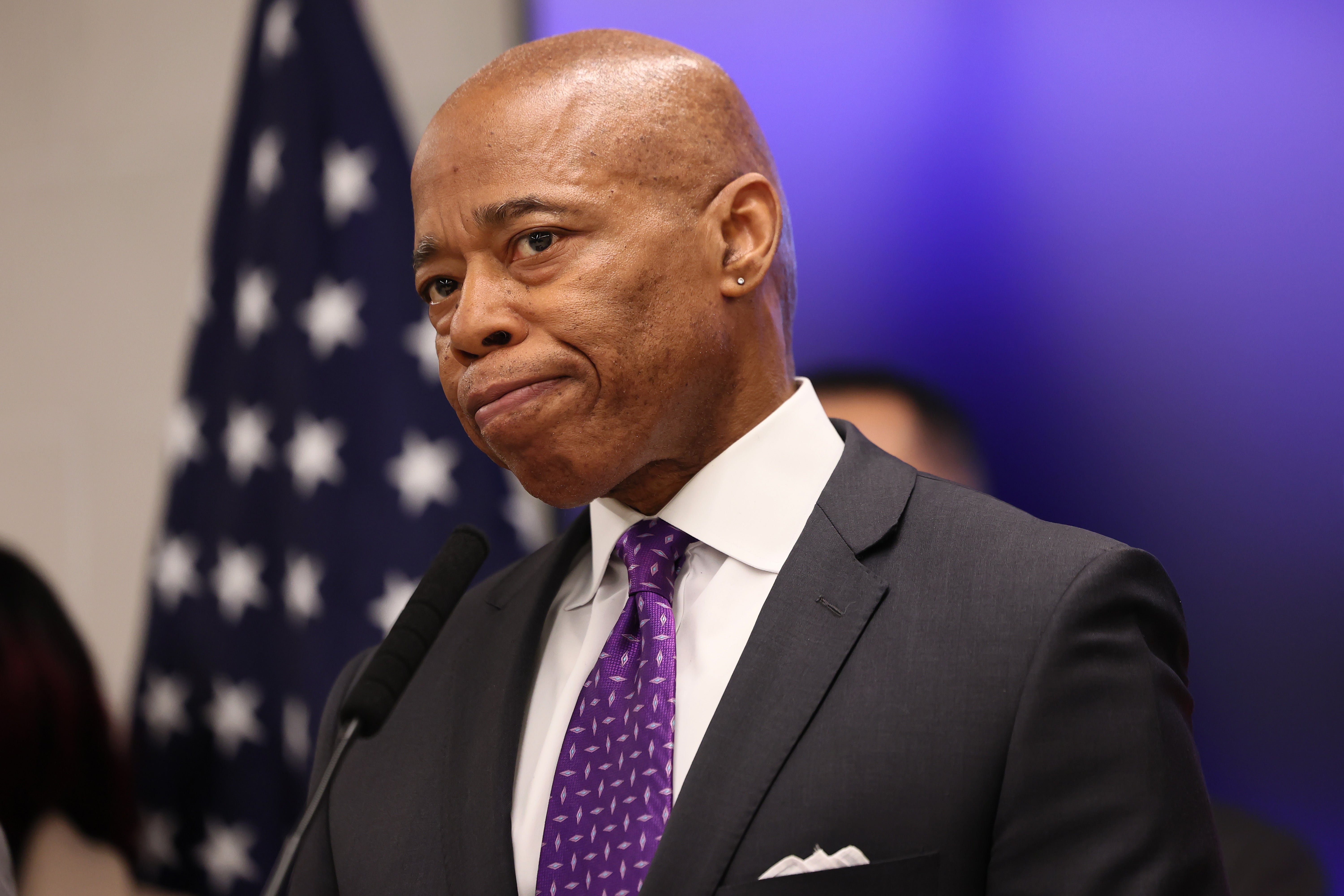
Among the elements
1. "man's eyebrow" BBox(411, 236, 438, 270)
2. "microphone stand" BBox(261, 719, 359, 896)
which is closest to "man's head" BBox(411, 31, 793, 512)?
"man's eyebrow" BBox(411, 236, 438, 270)

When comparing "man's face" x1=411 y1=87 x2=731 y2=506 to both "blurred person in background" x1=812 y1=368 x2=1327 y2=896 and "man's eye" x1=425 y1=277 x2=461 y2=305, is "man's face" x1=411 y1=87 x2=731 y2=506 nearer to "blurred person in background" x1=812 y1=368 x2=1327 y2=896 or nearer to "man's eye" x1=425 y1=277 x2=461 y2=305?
"man's eye" x1=425 y1=277 x2=461 y2=305

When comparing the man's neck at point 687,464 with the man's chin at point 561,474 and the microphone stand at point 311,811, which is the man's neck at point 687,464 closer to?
the man's chin at point 561,474

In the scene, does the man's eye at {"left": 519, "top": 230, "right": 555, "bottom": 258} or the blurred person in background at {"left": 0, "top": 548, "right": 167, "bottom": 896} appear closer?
the man's eye at {"left": 519, "top": 230, "right": 555, "bottom": 258}

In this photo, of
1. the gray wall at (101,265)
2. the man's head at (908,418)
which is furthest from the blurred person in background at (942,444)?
the gray wall at (101,265)

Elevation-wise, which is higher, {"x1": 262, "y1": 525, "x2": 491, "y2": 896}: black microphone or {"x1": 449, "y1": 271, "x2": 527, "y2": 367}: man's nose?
{"x1": 449, "y1": 271, "x2": 527, "y2": 367}: man's nose

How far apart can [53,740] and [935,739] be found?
246cm

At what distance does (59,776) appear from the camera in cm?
277

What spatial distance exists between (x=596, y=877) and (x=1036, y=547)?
55cm

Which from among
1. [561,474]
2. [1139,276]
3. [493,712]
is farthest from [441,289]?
[1139,276]

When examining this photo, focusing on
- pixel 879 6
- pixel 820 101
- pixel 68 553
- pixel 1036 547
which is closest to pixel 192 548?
pixel 68 553

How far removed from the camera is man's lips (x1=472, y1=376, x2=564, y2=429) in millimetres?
1212

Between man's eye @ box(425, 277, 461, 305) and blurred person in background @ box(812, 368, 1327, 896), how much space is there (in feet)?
2.05

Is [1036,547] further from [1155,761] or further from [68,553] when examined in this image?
[68,553]

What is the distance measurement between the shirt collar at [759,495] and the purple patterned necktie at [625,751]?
1.5 inches
